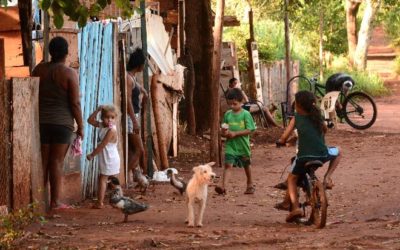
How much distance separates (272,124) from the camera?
25594mm

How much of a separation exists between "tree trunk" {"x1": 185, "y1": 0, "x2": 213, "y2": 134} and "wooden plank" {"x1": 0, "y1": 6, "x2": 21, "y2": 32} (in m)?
10.6

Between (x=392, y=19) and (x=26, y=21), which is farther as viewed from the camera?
(x=392, y=19)

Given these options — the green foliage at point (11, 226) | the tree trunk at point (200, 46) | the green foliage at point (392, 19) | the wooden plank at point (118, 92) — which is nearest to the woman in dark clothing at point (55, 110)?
the green foliage at point (11, 226)

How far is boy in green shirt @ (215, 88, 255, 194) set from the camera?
12.8m

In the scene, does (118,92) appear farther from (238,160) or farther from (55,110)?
(55,110)

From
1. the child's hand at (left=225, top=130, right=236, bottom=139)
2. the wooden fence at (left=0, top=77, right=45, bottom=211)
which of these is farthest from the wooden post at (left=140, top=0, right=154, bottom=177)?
the wooden fence at (left=0, top=77, right=45, bottom=211)

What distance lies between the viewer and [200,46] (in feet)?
74.0

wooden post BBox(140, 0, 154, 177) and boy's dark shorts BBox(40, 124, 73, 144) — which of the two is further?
wooden post BBox(140, 0, 154, 177)

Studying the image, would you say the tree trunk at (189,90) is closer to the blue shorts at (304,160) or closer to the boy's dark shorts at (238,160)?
the boy's dark shorts at (238,160)

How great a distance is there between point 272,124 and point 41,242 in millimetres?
16887

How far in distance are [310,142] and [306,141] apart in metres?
0.04

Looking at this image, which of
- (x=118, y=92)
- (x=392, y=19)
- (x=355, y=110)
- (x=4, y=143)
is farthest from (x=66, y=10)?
(x=392, y=19)

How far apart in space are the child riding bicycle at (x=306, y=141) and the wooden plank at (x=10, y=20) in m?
3.72

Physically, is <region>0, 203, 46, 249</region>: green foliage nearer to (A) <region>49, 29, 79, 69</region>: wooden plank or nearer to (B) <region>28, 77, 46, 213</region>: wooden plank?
(B) <region>28, 77, 46, 213</region>: wooden plank
